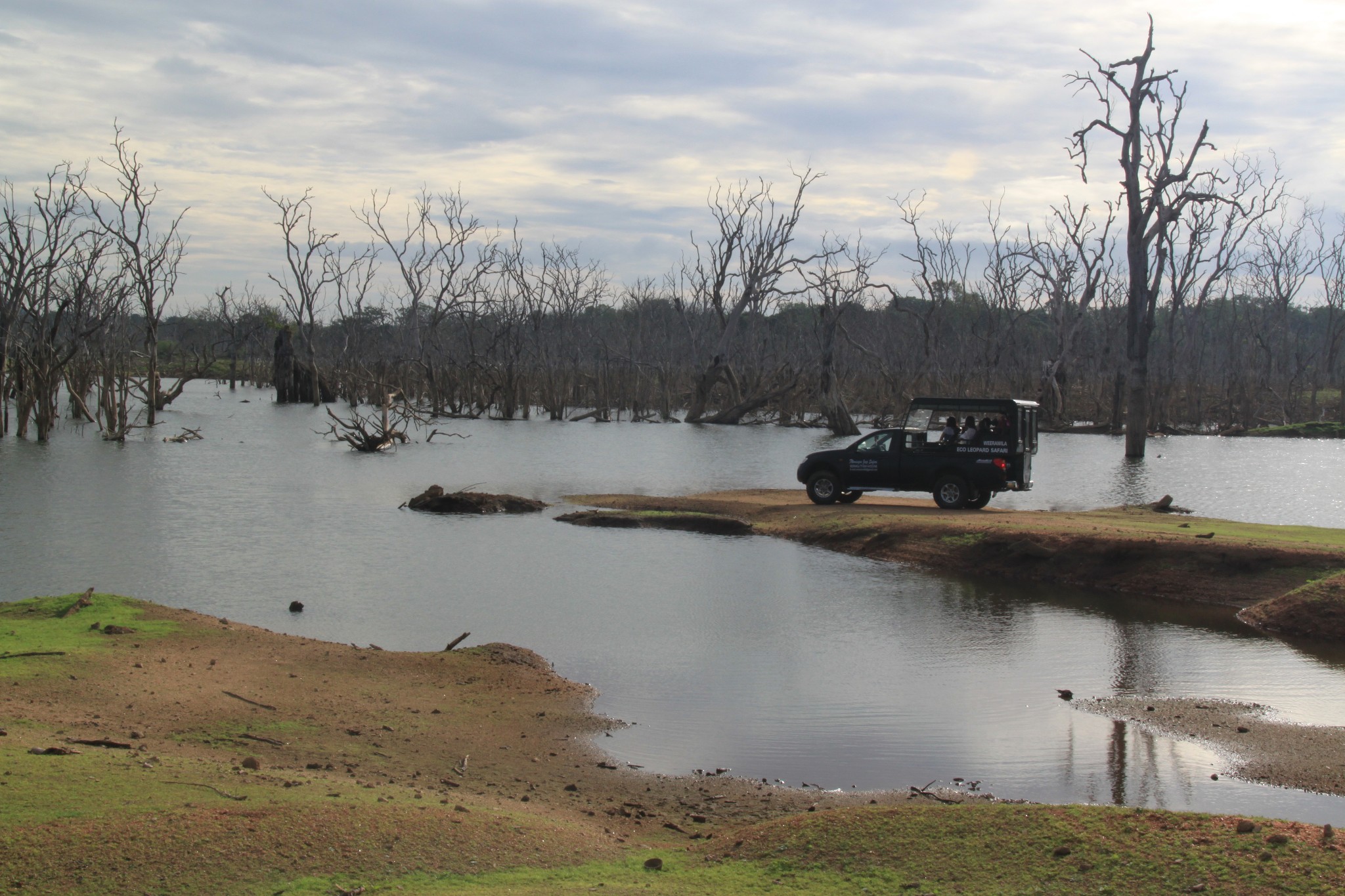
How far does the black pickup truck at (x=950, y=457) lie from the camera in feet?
78.4

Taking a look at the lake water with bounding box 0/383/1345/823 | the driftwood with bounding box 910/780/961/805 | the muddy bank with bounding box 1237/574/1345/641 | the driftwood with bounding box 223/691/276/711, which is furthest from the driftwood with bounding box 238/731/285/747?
the muddy bank with bounding box 1237/574/1345/641

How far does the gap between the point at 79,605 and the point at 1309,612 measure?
48.5 ft

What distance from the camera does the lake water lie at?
952 cm

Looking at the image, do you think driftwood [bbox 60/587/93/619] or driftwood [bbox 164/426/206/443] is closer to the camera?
driftwood [bbox 60/587/93/619]

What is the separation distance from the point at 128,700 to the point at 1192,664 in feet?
36.0

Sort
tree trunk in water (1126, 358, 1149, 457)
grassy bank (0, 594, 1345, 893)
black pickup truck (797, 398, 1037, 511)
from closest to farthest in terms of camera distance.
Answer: grassy bank (0, 594, 1345, 893)
black pickup truck (797, 398, 1037, 511)
tree trunk in water (1126, 358, 1149, 457)

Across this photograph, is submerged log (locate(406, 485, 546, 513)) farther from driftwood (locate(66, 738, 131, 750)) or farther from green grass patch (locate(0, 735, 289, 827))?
green grass patch (locate(0, 735, 289, 827))

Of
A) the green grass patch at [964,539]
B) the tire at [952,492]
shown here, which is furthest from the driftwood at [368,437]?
the green grass patch at [964,539]

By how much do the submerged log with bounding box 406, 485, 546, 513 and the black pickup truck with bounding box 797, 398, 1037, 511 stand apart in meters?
6.95

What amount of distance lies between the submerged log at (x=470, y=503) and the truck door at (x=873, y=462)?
723 cm

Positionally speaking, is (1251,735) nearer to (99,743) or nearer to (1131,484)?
(99,743)

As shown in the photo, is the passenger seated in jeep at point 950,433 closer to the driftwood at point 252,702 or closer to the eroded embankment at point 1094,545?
the eroded embankment at point 1094,545

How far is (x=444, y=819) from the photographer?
6.55m

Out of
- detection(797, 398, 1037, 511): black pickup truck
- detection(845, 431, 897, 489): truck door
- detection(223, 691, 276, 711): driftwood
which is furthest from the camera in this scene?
detection(845, 431, 897, 489): truck door
